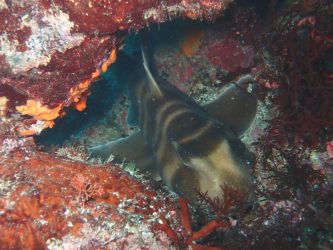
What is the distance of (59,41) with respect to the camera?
12.3 feet

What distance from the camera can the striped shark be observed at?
14.5ft

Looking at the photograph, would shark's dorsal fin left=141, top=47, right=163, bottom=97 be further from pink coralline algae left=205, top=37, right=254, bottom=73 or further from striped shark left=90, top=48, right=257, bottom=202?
pink coralline algae left=205, top=37, right=254, bottom=73

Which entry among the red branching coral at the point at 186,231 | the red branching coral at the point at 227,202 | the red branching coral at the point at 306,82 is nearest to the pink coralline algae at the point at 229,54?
the red branching coral at the point at 306,82

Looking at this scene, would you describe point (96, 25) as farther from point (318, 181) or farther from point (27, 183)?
point (318, 181)

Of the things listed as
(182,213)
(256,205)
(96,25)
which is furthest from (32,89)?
(256,205)

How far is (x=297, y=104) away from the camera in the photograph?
4.62 metres

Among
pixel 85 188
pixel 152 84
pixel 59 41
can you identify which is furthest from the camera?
pixel 152 84

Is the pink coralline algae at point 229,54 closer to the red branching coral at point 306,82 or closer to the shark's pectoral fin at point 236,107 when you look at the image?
the shark's pectoral fin at point 236,107

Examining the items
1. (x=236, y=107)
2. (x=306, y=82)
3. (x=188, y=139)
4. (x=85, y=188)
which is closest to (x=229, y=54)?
(x=236, y=107)

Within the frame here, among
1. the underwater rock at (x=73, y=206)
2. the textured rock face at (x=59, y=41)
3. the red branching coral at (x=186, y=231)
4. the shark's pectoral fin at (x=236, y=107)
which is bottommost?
the red branching coral at (x=186, y=231)

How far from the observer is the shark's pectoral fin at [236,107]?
18.4 ft

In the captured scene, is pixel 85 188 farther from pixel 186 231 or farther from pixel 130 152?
pixel 130 152

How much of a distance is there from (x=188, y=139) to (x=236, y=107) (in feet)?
4.94

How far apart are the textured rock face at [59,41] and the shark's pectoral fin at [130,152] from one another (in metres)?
2.16
